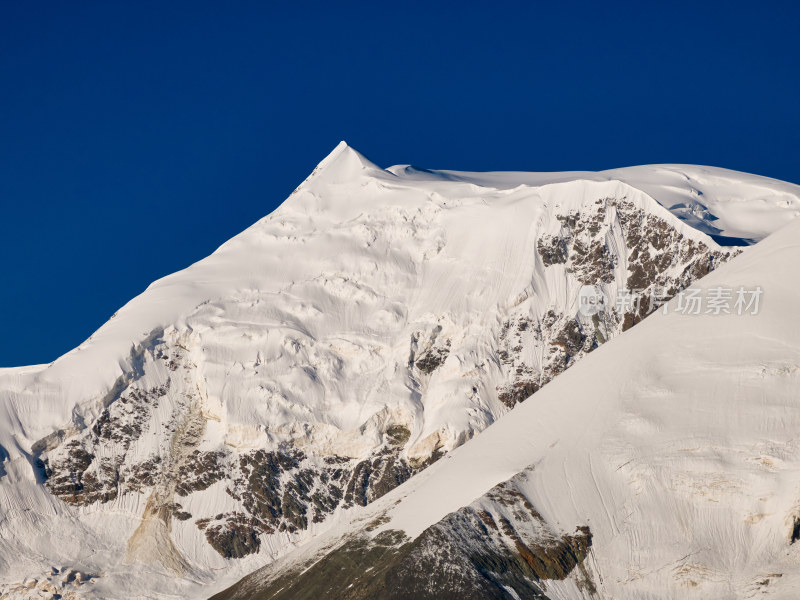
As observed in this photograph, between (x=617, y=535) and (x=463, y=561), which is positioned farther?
(x=617, y=535)

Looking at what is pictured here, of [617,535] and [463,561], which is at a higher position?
[463,561]

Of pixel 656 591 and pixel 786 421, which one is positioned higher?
pixel 786 421

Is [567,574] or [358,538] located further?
[358,538]

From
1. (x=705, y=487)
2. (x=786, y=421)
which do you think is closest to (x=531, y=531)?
(x=705, y=487)

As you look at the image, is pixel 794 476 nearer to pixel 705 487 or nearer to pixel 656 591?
pixel 705 487

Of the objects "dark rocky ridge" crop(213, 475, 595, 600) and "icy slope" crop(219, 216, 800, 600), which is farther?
"icy slope" crop(219, 216, 800, 600)

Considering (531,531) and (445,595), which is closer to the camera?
(445,595)

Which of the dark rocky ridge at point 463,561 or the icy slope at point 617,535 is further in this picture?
the icy slope at point 617,535

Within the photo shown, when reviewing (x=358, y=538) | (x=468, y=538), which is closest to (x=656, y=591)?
(x=468, y=538)

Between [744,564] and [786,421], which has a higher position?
[786,421]

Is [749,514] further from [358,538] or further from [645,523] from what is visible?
[358,538]
